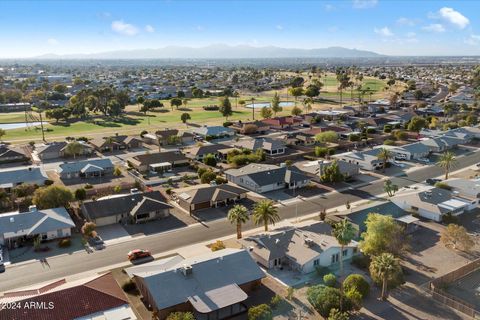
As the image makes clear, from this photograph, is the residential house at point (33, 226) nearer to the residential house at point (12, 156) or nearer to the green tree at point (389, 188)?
the residential house at point (12, 156)

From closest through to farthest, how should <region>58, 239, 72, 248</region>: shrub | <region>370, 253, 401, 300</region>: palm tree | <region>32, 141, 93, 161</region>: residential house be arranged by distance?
<region>370, 253, 401, 300</region>: palm tree, <region>58, 239, 72, 248</region>: shrub, <region>32, 141, 93, 161</region>: residential house

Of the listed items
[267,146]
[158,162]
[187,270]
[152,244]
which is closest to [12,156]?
[158,162]

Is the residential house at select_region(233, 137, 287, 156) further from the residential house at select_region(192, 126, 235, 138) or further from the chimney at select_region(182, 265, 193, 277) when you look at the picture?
the chimney at select_region(182, 265, 193, 277)

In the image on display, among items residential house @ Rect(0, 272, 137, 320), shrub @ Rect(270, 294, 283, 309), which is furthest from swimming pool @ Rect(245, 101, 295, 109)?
residential house @ Rect(0, 272, 137, 320)

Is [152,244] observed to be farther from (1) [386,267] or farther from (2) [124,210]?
(1) [386,267]

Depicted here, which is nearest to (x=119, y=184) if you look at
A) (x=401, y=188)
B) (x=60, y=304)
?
(x=60, y=304)

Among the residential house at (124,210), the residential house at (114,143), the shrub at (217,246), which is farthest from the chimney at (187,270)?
the residential house at (114,143)
